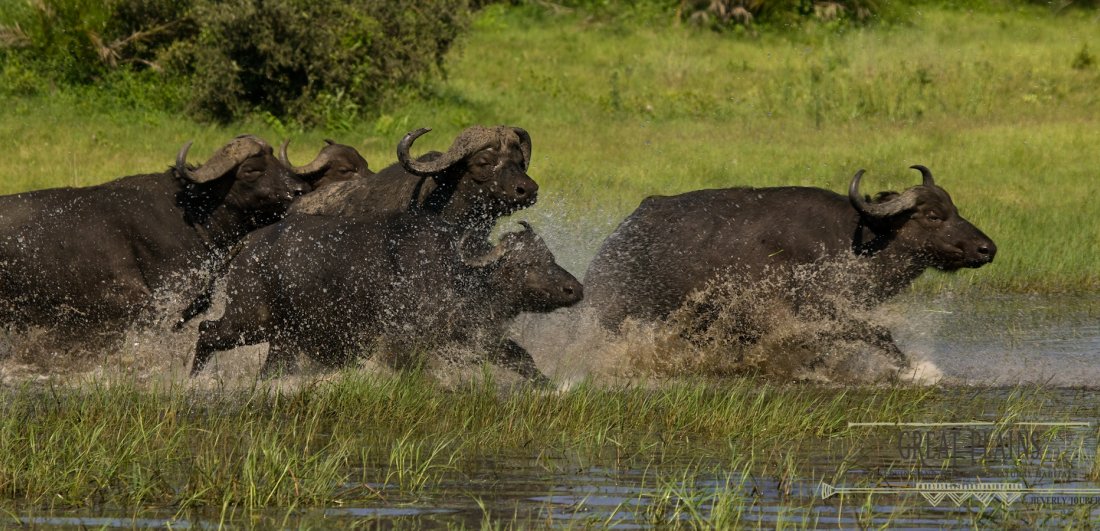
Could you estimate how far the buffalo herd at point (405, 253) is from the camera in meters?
9.13

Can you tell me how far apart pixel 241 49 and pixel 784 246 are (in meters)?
11.3

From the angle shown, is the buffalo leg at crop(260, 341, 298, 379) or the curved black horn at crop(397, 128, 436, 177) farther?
the curved black horn at crop(397, 128, 436, 177)

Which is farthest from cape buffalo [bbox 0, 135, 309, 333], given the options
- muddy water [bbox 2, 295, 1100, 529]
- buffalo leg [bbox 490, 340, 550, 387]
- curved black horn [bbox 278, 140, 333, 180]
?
buffalo leg [bbox 490, 340, 550, 387]

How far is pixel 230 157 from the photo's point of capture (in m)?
10.5

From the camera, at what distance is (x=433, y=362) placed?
29.8 ft

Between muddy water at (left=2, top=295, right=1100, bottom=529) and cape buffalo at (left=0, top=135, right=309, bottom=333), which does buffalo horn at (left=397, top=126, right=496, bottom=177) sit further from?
muddy water at (left=2, top=295, right=1100, bottom=529)

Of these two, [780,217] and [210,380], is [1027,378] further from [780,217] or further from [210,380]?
[210,380]

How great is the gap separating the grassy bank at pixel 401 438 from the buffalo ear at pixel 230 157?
2493 millimetres

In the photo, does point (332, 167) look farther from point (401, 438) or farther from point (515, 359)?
point (401, 438)

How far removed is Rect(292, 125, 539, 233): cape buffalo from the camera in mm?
10023

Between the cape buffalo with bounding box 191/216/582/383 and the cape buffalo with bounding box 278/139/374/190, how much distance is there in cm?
211

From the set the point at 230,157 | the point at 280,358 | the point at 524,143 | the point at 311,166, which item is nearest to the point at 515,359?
the point at 280,358

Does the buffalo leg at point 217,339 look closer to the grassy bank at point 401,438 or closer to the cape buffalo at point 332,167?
the grassy bank at point 401,438

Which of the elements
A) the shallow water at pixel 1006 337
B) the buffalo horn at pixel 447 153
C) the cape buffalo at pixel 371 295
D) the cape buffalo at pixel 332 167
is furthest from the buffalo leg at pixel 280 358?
the shallow water at pixel 1006 337
